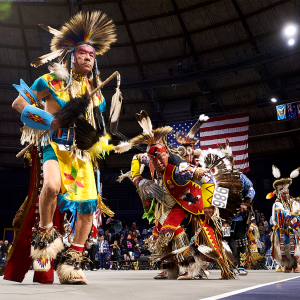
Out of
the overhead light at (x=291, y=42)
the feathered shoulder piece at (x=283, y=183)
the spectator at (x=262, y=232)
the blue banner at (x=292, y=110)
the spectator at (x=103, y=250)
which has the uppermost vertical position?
the overhead light at (x=291, y=42)

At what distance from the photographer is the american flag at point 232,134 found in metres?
12.6

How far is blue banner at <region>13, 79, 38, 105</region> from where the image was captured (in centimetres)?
259

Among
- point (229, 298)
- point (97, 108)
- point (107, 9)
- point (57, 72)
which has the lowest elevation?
point (229, 298)

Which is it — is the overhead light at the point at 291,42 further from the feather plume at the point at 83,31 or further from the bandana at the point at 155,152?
the feather plume at the point at 83,31

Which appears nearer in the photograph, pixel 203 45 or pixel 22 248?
pixel 22 248

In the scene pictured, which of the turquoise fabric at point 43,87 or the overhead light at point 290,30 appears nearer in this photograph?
the turquoise fabric at point 43,87

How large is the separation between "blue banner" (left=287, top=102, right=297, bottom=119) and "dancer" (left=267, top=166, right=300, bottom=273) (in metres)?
6.84

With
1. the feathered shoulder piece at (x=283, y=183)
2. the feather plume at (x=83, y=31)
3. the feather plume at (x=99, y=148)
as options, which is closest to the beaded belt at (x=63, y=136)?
the feather plume at (x=99, y=148)

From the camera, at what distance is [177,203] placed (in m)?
3.46

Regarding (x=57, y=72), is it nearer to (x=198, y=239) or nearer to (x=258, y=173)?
(x=198, y=239)

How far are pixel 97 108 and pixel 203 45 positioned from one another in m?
12.1

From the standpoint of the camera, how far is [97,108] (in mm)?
2789

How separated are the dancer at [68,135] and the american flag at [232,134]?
31.9 ft

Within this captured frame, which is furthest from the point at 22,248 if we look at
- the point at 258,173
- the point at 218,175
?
the point at 258,173
